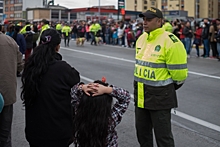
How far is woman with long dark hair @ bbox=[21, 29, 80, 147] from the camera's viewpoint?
3.06 m

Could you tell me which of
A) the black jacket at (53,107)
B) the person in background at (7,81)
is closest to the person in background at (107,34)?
the person in background at (7,81)

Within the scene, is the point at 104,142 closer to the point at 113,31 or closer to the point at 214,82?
the point at 214,82

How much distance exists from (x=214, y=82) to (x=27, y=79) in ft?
27.0

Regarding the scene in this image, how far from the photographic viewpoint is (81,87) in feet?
9.39

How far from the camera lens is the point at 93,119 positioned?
268 cm

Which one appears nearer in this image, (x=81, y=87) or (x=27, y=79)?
(x=81, y=87)

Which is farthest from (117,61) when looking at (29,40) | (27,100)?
(27,100)

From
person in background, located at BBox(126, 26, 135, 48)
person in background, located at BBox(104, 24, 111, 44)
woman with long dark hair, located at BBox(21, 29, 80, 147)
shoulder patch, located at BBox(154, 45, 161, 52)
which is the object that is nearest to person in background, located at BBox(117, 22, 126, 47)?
person in background, located at BBox(126, 26, 135, 48)

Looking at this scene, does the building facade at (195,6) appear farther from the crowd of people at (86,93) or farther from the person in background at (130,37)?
the crowd of people at (86,93)

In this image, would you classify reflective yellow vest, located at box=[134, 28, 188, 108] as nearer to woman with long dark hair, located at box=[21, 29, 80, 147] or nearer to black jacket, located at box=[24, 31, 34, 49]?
woman with long dark hair, located at box=[21, 29, 80, 147]

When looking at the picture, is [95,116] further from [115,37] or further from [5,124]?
[115,37]

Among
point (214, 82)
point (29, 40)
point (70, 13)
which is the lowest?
point (214, 82)

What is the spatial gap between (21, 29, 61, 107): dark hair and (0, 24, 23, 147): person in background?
37.4 inches

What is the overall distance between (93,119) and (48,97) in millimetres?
593
